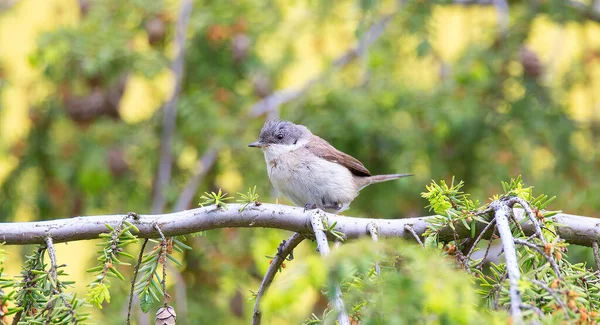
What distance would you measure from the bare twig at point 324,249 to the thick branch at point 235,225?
0.26 feet

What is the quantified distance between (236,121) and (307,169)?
1.12m

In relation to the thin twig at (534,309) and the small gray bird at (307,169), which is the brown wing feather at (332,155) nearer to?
the small gray bird at (307,169)

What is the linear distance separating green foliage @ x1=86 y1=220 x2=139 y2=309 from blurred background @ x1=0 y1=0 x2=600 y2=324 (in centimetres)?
259

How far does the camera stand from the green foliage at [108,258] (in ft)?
6.64

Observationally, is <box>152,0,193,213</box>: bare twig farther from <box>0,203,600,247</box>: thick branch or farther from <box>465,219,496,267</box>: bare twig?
<box>465,219,496,267</box>: bare twig

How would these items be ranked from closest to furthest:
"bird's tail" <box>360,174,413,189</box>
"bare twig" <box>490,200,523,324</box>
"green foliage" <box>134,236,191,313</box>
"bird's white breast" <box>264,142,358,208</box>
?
"bare twig" <box>490,200,523,324</box> → "green foliage" <box>134,236,191,313</box> → "bird's white breast" <box>264,142,358,208</box> → "bird's tail" <box>360,174,413,189</box>

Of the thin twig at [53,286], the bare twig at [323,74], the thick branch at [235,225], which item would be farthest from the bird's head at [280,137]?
the thin twig at [53,286]

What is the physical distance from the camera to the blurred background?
5020 mm

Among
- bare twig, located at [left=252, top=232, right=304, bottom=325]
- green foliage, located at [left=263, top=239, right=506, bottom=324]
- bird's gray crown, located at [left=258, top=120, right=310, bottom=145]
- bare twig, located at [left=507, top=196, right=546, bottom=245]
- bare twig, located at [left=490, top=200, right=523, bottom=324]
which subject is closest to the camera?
green foliage, located at [left=263, top=239, right=506, bottom=324]

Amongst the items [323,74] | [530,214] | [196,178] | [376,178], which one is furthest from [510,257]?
[323,74]

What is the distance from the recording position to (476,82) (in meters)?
5.41

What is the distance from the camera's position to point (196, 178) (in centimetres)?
513

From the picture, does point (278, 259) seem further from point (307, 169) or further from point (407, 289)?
point (307, 169)

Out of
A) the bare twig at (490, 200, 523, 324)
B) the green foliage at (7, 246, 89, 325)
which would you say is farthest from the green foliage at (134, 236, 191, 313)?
the bare twig at (490, 200, 523, 324)
